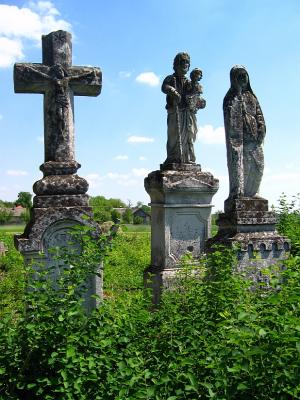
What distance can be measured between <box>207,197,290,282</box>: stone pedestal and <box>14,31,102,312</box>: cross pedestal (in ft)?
7.37

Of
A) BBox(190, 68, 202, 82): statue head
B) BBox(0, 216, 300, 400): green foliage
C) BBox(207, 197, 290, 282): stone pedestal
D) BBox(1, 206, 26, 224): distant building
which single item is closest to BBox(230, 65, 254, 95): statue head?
BBox(190, 68, 202, 82): statue head

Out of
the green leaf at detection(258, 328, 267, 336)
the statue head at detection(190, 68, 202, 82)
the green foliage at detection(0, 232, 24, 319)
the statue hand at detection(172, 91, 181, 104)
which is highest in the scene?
the statue head at detection(190, 68, 202, 82)

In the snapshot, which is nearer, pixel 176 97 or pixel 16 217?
pixel 176 97

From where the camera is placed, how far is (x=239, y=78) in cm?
755

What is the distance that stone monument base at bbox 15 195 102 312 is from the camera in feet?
19.9

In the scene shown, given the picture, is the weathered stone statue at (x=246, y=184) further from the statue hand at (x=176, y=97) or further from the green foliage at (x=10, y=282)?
the green foliage at (x=10, y=282)

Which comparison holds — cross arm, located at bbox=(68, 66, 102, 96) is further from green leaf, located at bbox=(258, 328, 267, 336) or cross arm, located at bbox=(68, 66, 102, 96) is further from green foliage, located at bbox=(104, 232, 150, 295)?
green leaf, located at bbox=(258, 328, 267, 336)

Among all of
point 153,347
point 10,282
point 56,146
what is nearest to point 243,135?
point 56,146

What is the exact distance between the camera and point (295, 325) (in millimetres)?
2857

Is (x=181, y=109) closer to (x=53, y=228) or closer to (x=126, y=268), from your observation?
(x=53, y=228)

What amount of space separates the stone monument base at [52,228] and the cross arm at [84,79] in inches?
65.1

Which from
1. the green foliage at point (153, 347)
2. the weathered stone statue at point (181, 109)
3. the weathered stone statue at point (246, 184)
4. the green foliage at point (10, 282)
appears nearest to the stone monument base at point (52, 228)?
the green foliage at point (10, 282)

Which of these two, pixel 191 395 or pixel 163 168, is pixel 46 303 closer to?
pixel 191 395

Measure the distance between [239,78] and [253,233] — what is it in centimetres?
252
